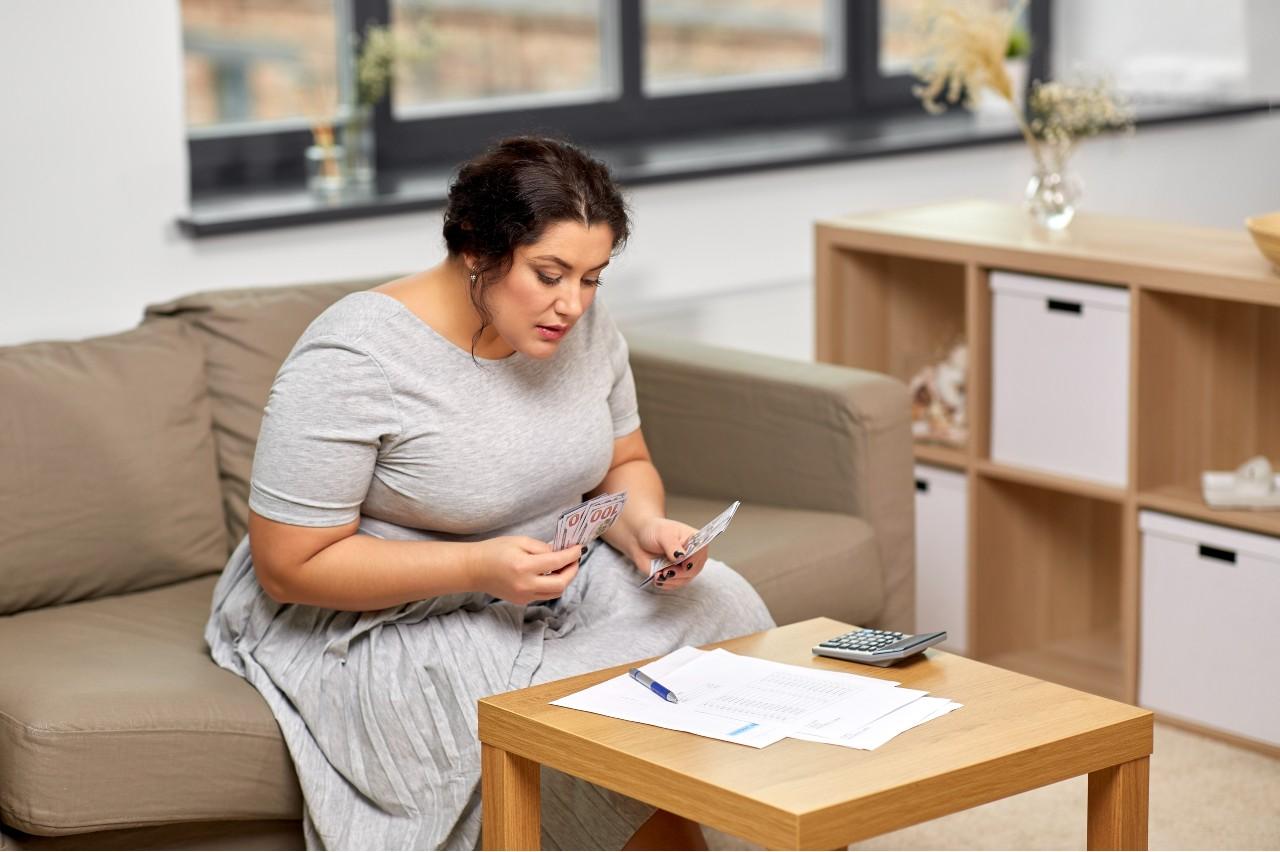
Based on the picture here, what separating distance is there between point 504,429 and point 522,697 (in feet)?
1.23

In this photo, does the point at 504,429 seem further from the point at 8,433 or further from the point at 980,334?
the point at 980,334

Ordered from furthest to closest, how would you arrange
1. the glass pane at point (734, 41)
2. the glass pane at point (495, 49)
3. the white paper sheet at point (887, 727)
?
the glass pane at point (734, 41) → the glass pane at point (495, 49) → the white paper sheet at point (887, 727)

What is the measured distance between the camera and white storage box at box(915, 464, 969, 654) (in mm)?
3100

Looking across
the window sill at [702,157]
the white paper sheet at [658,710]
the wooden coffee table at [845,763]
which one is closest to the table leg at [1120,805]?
the wooden coffee table at [845,763]

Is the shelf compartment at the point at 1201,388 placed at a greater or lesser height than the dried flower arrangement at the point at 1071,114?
lesser

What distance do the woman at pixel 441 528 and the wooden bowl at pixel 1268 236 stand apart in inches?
40.0

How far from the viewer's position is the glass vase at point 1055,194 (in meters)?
3.06

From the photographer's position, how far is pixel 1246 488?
2744 mm

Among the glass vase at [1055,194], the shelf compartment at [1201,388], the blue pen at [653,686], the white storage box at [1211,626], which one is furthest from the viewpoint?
the glass vase at [1055,194]

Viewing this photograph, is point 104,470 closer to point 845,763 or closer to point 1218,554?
point 845,763

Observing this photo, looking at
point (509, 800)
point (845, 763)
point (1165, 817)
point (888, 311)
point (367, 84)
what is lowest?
point (1165, 817)

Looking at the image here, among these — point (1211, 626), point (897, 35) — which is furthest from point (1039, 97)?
point (897, 35)

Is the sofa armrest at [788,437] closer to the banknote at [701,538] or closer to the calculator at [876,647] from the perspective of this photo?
the banknote at [701,538]

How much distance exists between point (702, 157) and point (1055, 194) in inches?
35.5
